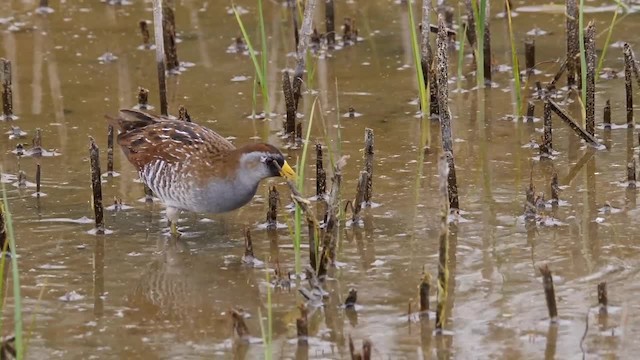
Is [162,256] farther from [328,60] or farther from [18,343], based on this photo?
[328,60]

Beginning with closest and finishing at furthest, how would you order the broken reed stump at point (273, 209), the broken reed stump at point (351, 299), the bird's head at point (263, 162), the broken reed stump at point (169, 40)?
the broken reed stump at point (351, 299)
the bird's head at point (263, 162)
the broken reed stump at point (273, 209)
the broken reed stump at point (169, 40)

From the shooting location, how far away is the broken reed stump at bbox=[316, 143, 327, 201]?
7.57 m

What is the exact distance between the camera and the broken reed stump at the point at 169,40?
10148 mm

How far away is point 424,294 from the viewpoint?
19.3 feet

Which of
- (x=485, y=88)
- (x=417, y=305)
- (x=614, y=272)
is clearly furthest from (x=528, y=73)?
(x=417, y=305)

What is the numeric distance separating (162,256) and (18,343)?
220 cm

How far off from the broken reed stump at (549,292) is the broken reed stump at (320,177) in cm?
207

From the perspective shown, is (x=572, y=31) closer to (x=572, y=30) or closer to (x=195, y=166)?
(x=572, y=30)

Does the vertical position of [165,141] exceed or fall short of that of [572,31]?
it falls short

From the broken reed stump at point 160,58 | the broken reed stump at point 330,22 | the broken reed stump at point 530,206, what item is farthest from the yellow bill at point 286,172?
the broken reed stump at point 330,22

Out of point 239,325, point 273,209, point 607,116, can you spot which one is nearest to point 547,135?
point 607,116

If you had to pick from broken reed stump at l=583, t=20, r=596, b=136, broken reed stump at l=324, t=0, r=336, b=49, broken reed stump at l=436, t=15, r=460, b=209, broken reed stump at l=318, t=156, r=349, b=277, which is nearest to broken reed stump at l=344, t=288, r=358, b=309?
broken reed stump at l=318, t=156, r=349, b=277

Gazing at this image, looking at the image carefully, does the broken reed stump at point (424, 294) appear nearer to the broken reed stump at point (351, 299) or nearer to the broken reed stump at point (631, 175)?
the broken reed stump at point (351, 299)

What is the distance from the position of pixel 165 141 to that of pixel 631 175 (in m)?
2.76
